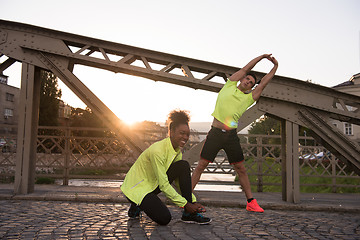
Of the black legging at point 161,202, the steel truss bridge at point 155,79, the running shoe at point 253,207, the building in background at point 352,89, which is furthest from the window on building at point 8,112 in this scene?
the black legging at point 161,202

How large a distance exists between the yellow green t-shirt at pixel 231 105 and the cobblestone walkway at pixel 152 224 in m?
1.38

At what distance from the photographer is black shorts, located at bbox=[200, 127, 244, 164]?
494cm

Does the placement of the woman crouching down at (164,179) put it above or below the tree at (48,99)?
below

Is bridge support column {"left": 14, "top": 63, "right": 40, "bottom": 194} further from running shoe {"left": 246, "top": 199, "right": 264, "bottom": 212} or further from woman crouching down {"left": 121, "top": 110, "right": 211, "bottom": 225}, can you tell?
running shoe {"left": 246, "top": 199, "right": 264, "bottom": 212}

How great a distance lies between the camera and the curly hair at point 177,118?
4055 mm

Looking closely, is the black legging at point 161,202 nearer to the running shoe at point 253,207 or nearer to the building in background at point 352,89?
the running shoe at point 253,207

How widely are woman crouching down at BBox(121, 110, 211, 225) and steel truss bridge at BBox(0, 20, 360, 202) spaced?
1628 mm

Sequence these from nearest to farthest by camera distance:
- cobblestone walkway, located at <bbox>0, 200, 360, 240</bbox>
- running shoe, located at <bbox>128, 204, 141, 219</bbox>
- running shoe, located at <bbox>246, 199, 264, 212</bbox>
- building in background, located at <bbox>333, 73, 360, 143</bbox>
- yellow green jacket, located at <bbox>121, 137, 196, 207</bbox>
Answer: cobblestone walkway, located at <bbox>0, 200, 360, 240</bbox>
yellow green jacket, located at <bbox>121, 137, 196, 207</bbox>
running shoe, located at <bbox>128, 204, 141, 219</bbox>
running shoe, located at <bbox>246, 199, 264, 212</bbox>
building in background, located at <bbox>333, 73, 360, 143</bbox>

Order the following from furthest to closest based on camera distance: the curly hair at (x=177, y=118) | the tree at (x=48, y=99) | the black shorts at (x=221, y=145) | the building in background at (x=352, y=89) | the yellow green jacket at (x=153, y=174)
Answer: the building in background at (x=352, y=89) < the tree at (x=48, y=99) < the black shorts at (x=221, y=145) < the curly hair at (x=177, y=118) < the yellow green jacket at (x=153, y=174)

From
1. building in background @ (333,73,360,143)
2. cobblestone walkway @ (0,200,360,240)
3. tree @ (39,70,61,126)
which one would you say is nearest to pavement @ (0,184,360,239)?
cobblestone walkway @ (0,200,360,240)

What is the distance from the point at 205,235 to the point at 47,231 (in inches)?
65.6

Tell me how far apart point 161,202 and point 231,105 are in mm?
1788

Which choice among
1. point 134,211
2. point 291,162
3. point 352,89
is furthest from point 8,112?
point 134,211

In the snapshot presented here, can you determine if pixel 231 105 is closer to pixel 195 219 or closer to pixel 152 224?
pixel 195 219
